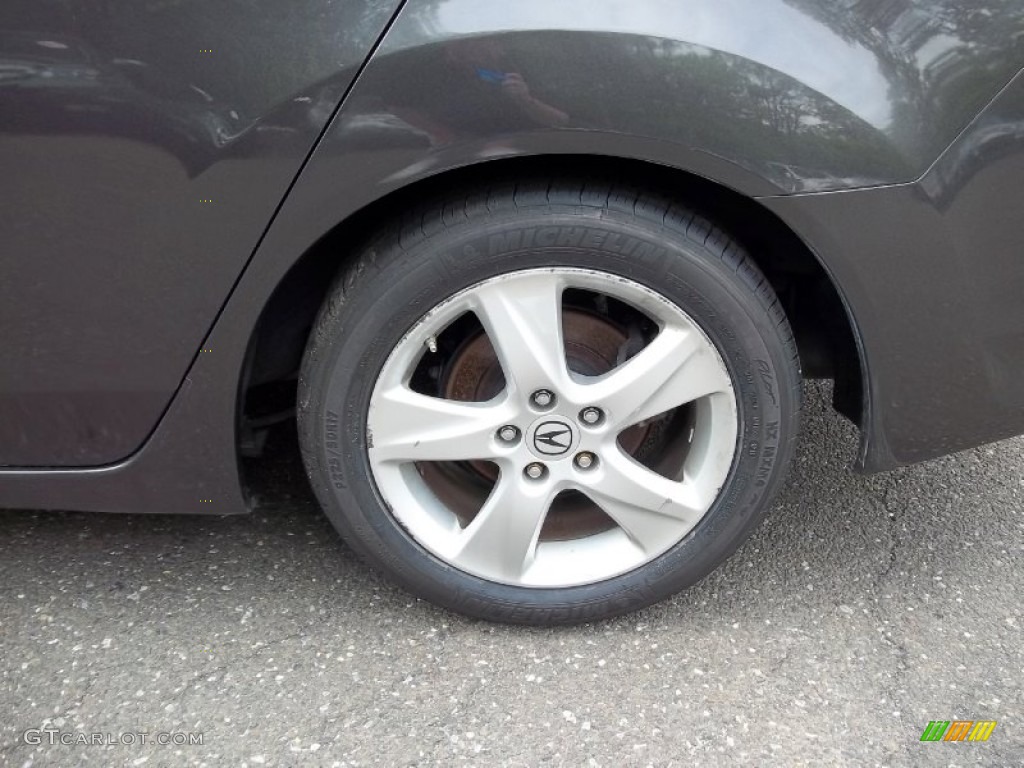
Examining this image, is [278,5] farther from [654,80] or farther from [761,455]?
[761,455]

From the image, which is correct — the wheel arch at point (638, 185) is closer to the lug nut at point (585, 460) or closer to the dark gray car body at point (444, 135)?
the dark gray car body at point (444, 135)

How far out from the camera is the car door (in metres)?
1.51

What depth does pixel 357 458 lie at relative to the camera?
6.20 feet

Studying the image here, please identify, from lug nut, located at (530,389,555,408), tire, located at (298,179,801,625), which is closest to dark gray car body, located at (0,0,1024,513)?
tire, located at (298,179,801,625)

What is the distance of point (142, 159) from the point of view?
157cm

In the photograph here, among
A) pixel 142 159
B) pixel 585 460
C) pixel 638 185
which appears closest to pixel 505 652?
pixel 585 460

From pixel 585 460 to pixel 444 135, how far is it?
70 cm

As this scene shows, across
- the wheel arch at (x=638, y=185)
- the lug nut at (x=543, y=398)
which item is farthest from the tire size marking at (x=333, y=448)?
the lug nut at (x=543, y=398)

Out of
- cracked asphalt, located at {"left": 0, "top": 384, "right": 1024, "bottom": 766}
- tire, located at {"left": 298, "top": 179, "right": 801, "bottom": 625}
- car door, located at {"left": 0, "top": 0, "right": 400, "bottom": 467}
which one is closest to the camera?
car door, located at {"left": 0, "top": 0, "right": 400, "bottom": 467}

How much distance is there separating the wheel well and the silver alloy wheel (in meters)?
0.19

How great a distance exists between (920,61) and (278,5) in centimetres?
101

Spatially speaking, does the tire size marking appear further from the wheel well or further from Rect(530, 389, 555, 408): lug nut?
Rect(530, 389, 555, 408): lug nut

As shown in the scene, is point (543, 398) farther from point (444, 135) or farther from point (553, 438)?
point (444, 135)

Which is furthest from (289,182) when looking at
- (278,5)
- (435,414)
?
(435,414)
